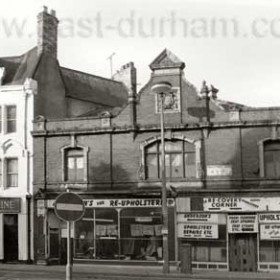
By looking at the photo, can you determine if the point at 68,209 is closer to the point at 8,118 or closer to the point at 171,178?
the point at 171,178

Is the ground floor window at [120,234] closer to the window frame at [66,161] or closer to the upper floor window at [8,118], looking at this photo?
the window frame at [66,161]

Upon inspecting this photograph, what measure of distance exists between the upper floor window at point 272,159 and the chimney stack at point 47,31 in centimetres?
1400

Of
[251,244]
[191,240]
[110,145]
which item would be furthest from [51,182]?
[251,244]

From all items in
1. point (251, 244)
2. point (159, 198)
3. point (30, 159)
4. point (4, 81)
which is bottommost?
point (251, 244)

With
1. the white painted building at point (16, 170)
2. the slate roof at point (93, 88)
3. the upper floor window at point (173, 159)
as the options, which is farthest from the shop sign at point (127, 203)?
the slate roof at point (93, 88)

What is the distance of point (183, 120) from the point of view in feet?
93.2

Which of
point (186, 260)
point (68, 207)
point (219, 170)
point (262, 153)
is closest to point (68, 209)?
point (68, 207)

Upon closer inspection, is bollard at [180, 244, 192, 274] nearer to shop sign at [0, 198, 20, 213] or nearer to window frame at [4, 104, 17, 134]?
shop sign at [0, 198, 20, 213]

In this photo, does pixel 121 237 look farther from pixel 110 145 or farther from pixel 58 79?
pixel 58 79

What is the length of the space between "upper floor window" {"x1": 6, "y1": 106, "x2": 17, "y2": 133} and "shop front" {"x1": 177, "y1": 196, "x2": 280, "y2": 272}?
10.2m

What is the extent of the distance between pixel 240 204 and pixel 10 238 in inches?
482

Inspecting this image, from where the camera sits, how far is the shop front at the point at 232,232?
2656cm

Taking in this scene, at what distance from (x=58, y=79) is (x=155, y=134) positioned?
8125 mm

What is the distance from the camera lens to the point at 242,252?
26859 millimetres
